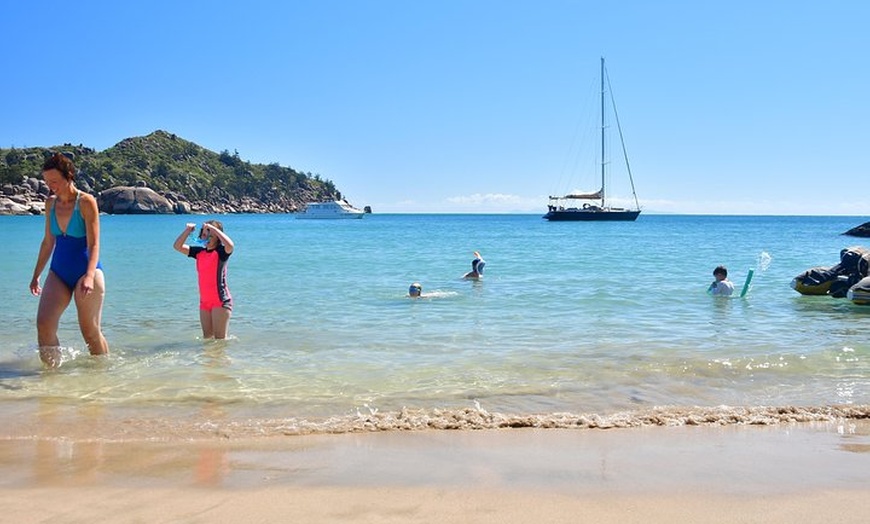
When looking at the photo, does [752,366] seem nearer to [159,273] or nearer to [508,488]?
[508,488]

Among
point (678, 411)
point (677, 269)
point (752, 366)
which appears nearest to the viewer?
point (678, 411)

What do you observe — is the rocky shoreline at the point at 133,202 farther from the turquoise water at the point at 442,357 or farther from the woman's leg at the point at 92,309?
the woman's leg at the point at 92,309

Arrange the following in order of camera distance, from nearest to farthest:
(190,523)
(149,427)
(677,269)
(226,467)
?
1. (190,523)
2. (226,467)
3. (149,427)
4. (677,269)

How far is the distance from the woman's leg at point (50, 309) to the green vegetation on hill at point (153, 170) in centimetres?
13096

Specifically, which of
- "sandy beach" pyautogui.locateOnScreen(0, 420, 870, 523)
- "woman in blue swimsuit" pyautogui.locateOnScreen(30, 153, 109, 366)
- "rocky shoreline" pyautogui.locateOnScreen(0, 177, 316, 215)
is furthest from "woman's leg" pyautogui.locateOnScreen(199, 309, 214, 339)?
"rocky shoreline" pyautogui.locateOnScreen(0, 177, 316, 215)

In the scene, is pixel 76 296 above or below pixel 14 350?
above

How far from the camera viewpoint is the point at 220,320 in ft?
30.0

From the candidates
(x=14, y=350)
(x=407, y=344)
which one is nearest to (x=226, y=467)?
(x=407, y=344)

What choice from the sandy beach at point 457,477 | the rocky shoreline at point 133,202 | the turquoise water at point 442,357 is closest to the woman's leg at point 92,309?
the turquoise water at point 442,357

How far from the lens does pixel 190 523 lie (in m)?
3.43

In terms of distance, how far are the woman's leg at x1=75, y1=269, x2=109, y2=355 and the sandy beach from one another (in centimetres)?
215

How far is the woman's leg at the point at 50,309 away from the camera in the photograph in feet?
23.0

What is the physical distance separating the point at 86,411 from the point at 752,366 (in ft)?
21.2

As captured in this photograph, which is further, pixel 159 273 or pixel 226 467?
pixel 159 273
